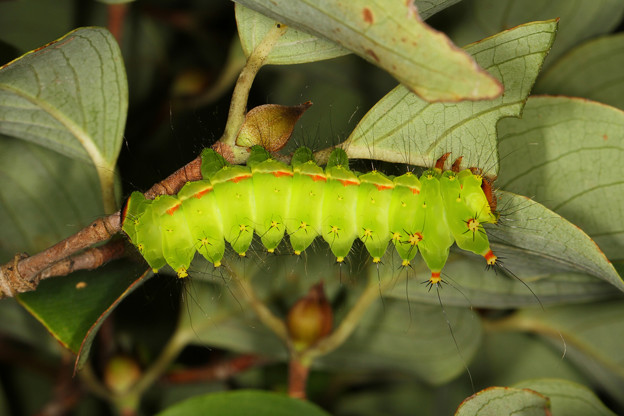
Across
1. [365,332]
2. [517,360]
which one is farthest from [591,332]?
Result: [365,332]

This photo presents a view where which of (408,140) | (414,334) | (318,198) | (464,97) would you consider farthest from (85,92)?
(414,334)

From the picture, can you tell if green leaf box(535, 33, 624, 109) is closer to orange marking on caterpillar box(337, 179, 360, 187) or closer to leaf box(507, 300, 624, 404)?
leaf box(507, 300, 624, 404)

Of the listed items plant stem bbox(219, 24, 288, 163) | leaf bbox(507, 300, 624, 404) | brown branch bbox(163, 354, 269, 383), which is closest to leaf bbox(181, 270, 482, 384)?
brown branch bbox(163, 354, 269, 383)

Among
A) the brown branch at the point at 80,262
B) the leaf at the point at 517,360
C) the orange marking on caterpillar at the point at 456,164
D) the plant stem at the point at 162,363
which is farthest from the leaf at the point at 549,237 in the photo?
the plant stem at the point at 162,363

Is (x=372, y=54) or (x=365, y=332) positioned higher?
(x=372, y=54)

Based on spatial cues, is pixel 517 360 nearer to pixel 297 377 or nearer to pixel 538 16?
pixel 297 377
